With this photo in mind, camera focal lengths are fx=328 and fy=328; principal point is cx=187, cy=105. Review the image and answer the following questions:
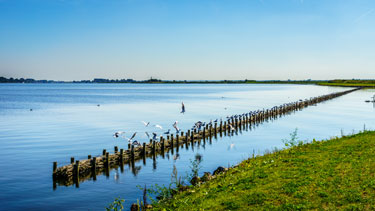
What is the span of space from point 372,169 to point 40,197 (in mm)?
17395

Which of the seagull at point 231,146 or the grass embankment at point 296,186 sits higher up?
the grass embankment at point 296,186

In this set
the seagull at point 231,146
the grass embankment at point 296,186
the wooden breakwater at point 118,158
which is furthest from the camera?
the seagull at point 231,146

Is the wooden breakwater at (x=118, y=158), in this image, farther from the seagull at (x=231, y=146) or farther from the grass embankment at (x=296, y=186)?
the grass embankment at (x=296, y=186)

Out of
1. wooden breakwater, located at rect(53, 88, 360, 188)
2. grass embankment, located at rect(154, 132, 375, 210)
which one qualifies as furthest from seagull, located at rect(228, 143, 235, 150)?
grass embankment, located at rect(154, 132, 375, 210)

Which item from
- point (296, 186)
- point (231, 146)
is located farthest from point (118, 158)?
point (296, 186)

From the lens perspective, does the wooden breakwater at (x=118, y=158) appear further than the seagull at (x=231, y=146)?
No

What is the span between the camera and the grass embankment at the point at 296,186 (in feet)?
36.4

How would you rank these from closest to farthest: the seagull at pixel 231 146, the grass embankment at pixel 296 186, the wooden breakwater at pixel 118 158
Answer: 1. the grass embankment at pixel 296 186
2. the wooden breakwater at pixel 118 158
3. the seagull at pixel 231 146

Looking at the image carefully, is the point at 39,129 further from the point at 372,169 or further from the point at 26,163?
the point at 372,169

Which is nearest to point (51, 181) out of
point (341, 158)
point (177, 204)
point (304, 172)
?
point (177, 204)

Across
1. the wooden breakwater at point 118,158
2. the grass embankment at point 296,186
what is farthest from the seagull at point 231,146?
the grass embankment at point 296,186

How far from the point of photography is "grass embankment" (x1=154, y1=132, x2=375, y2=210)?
36.4ft

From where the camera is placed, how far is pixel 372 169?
14031mm

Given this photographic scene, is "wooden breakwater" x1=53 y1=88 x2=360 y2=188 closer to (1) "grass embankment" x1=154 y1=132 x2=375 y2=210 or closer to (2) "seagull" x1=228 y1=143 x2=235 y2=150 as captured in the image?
(2) "seagull" x1=228 y1=143 x2=235 y2=150
